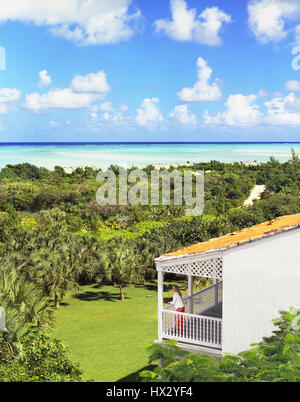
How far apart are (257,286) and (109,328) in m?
8.59

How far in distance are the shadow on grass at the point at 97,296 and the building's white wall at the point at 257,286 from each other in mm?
11610

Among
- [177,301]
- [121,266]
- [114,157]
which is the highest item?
[114,157]

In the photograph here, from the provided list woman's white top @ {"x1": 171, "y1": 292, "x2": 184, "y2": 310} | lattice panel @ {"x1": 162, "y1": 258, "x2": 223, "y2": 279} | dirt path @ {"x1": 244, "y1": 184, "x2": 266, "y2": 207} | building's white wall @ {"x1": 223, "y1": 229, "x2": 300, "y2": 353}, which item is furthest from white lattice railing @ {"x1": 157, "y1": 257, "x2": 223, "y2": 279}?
dirt path @ {"x1": 244, "y1": 184, "x2": 266, "y2": 207}

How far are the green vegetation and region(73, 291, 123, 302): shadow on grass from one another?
0.05 meters

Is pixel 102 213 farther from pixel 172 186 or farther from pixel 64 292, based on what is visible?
pixel 64 292

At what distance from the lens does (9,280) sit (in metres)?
12.5

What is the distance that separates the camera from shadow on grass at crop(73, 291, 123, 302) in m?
22.0

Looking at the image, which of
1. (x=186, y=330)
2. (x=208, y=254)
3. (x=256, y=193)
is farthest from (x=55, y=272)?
(x=256, y=193)

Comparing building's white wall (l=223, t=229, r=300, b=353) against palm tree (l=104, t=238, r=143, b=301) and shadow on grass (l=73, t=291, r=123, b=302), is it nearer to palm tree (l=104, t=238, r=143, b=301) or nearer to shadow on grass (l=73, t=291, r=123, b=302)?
palm tree (l=104, t=238, r=143, b=301)

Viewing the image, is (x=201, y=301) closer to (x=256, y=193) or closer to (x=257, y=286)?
(x=257, y=286)

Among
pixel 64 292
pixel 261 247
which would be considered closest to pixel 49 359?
pixel 261 247

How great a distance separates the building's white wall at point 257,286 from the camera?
10.6 metres

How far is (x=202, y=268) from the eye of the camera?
11820mm
